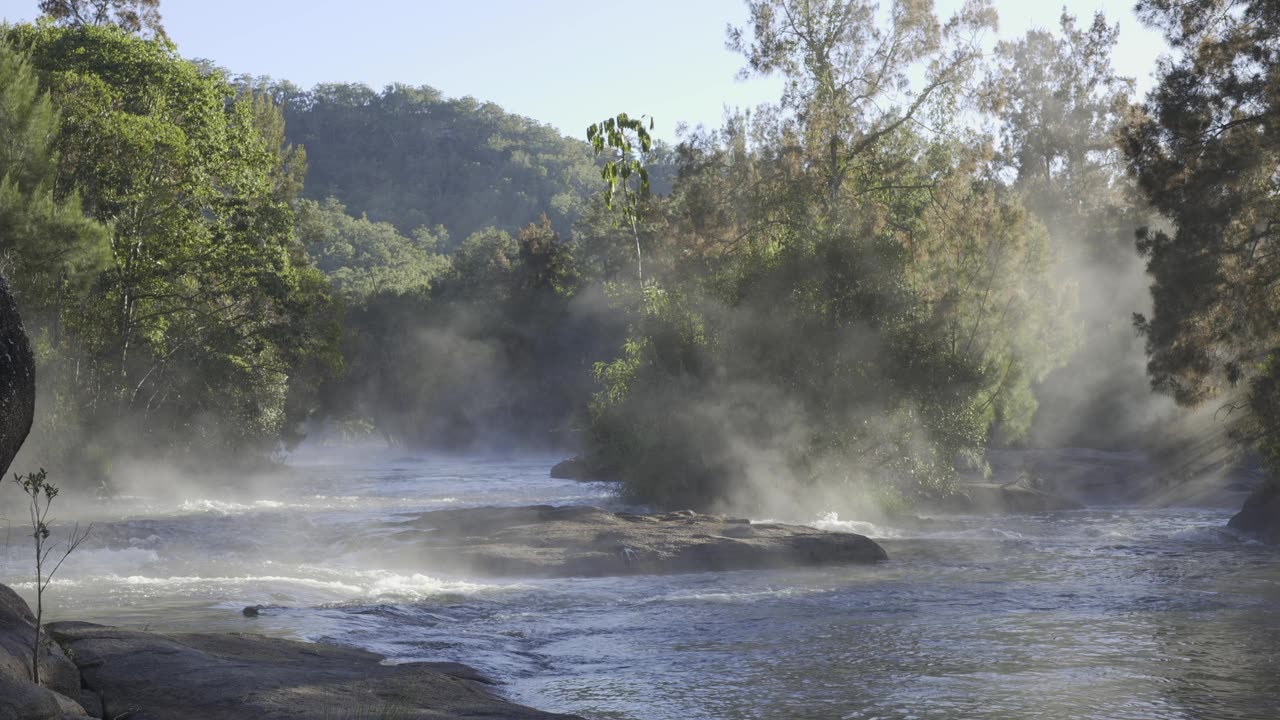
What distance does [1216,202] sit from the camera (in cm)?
2245

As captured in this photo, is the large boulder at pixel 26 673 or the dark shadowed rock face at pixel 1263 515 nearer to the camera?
the large boulder at pixel 26 673

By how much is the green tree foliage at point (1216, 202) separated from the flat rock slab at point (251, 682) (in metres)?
17.4

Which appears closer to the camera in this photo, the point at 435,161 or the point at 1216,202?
the point at 1216,202

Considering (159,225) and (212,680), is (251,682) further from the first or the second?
(159,225)

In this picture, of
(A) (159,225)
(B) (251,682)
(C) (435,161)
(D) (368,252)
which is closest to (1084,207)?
(A) (159,225)

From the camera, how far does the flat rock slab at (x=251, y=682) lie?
8.20 meters

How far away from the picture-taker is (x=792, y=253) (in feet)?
98.3

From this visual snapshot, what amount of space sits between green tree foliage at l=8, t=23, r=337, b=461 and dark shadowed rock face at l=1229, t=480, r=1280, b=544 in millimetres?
26343

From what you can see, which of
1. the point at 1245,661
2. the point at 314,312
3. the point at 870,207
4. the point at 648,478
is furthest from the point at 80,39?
the point at 1245,661

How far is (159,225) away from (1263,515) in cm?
2937

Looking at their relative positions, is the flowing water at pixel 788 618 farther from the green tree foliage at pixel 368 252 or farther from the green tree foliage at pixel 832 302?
the green tree foliage at pixel 368 252

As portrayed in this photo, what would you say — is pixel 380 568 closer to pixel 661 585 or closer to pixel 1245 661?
pixel 661 585

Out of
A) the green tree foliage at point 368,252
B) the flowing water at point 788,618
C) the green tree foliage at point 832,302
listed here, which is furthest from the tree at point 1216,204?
the green tree foliage at point 368,252

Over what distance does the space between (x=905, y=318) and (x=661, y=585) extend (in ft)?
47.0
